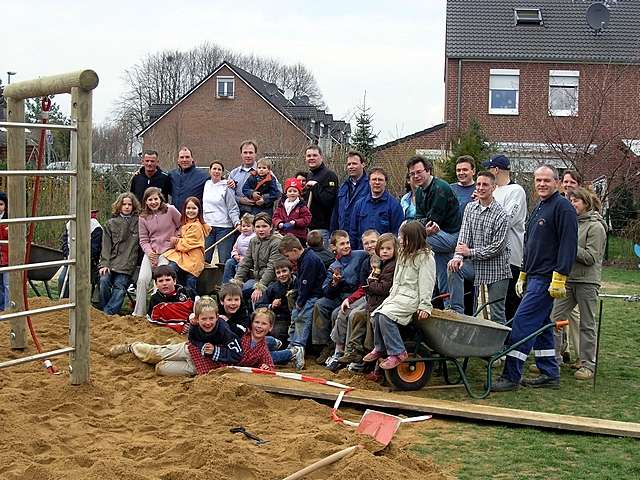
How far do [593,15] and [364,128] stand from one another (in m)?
11.0

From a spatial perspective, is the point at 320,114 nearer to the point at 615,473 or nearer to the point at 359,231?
the point at 359,231

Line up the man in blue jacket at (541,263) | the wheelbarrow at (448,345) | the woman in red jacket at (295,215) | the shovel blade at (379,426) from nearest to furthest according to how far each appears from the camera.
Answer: the shovel blade at (379,426)
the wheelbarrow at (448,345)
the man in blue jacket at (541,263)
the woman in red jacket at (295,215)

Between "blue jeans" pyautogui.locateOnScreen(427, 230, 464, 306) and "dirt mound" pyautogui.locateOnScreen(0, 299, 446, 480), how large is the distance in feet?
4.94

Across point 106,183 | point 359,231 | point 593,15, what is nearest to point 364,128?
point 106,183

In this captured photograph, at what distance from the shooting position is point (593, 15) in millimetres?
30688

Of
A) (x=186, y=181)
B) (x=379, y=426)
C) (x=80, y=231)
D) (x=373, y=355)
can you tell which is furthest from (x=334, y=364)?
(x=186, y=181)

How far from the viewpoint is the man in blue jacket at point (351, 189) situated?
8.41 m

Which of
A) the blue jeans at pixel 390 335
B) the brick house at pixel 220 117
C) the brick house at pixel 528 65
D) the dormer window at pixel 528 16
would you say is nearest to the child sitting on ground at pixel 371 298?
the blue jeans at pixel 390 335

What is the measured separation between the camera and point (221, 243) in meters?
10.1

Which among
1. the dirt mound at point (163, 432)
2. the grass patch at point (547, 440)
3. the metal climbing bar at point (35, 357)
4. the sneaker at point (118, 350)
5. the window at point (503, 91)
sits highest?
the window at point (503, 91)

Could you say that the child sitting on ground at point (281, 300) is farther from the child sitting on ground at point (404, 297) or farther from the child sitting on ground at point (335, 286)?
the child sitting on ground at point (404, 297)

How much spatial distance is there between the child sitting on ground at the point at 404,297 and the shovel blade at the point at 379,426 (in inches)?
43.9

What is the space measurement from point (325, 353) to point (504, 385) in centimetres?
169

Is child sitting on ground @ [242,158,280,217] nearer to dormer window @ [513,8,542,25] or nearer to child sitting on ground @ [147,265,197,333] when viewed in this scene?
child sitting on ground @ [147,265,197,333]
